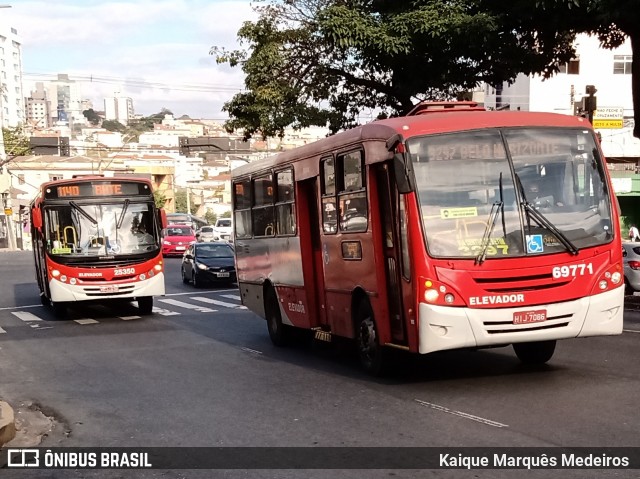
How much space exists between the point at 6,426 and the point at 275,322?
7.50 metres

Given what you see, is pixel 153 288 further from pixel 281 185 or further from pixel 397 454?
pixel 397 454

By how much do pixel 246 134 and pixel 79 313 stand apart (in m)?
6.07

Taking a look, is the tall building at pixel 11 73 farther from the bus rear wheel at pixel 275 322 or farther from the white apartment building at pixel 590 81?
the bus rear wheel at pixel 275 322

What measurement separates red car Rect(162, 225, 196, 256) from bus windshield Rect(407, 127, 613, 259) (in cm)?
4397

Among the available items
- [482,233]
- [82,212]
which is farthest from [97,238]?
[482,233]

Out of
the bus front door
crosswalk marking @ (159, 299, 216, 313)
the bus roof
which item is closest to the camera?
the bus roof

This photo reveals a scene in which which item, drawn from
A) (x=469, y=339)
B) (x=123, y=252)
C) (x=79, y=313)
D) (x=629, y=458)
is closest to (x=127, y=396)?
(x=469, y=339)

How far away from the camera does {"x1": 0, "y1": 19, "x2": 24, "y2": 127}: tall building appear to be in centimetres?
15615

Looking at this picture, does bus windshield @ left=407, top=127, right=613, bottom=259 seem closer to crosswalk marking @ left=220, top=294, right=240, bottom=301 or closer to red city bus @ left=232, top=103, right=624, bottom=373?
red city bus @ left=232, top=103, right=624, bottom=373

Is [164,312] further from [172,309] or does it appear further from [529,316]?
[529,316]

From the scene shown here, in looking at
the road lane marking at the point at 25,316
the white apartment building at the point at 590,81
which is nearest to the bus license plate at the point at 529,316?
the road lane marking at the point at 25,316

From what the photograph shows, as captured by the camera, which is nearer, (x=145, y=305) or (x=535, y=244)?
(x=535, y=244)

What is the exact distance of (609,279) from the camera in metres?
10.7

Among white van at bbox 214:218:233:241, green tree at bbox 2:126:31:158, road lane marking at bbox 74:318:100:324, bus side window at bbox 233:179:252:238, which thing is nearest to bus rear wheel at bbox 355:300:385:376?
bus side window at bbox 233:179:252:238
